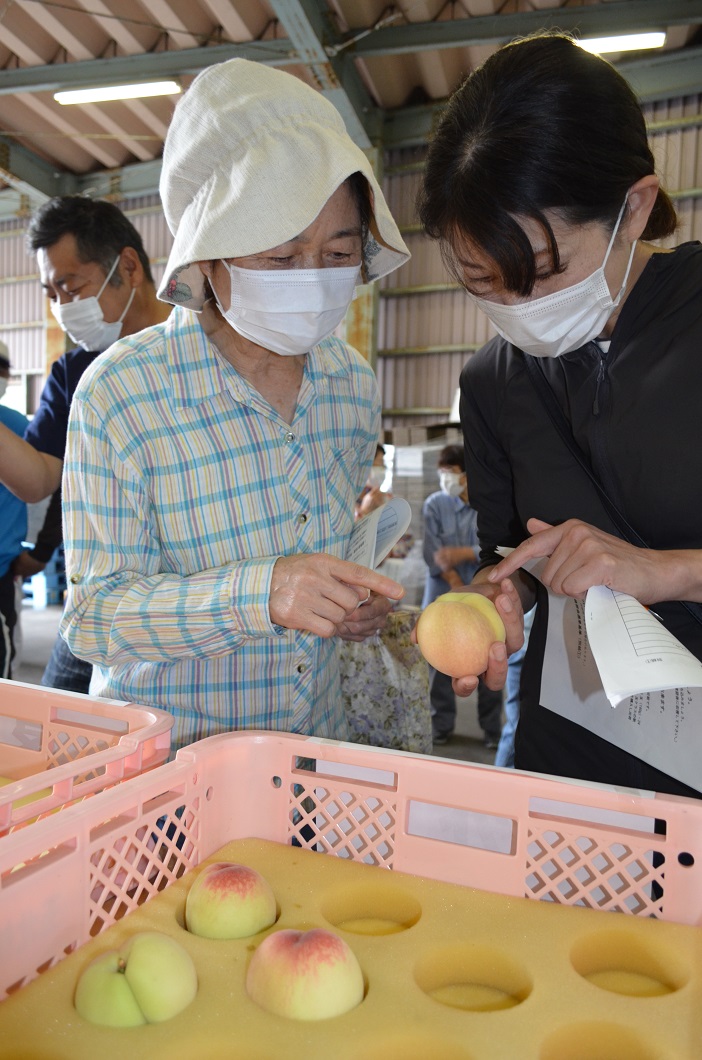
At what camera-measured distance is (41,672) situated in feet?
20.8

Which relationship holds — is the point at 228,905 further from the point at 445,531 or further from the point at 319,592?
the point at 445,531

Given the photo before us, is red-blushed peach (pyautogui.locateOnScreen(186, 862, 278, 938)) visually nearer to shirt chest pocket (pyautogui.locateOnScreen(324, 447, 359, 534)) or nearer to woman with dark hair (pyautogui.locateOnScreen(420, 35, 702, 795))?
woman with dark hair (pyautogui.locateOnScreen(420, 35, 702, 795))

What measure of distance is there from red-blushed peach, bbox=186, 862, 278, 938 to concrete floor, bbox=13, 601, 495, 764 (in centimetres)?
228

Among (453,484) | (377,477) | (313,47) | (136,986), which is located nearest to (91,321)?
(136,986)

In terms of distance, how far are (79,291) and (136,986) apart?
2.02 metres

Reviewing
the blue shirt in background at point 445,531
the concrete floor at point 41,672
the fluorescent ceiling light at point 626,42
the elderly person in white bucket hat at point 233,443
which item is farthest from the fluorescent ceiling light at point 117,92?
the elderly person in white bucket hat at point 233,443

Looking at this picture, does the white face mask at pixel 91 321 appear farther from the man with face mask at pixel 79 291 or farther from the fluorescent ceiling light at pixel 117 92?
the fluorescent ceiling light at pixel 117 92

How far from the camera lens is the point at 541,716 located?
147 cm

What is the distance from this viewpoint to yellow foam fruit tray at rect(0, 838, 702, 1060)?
2.39 feet

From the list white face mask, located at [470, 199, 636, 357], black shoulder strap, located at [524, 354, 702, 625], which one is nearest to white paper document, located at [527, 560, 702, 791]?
black shoulder strap, located at [524, 354, 702, 625]

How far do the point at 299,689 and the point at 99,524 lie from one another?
438 mm

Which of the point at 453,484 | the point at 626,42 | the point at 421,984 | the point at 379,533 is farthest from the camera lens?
the point at 626,42

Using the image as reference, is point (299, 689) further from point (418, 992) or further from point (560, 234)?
point (560, 234)

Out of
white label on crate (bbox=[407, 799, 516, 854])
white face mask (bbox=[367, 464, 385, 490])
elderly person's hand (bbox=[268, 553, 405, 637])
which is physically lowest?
white label on crate (bbox=[407, 799, 516, 854])
